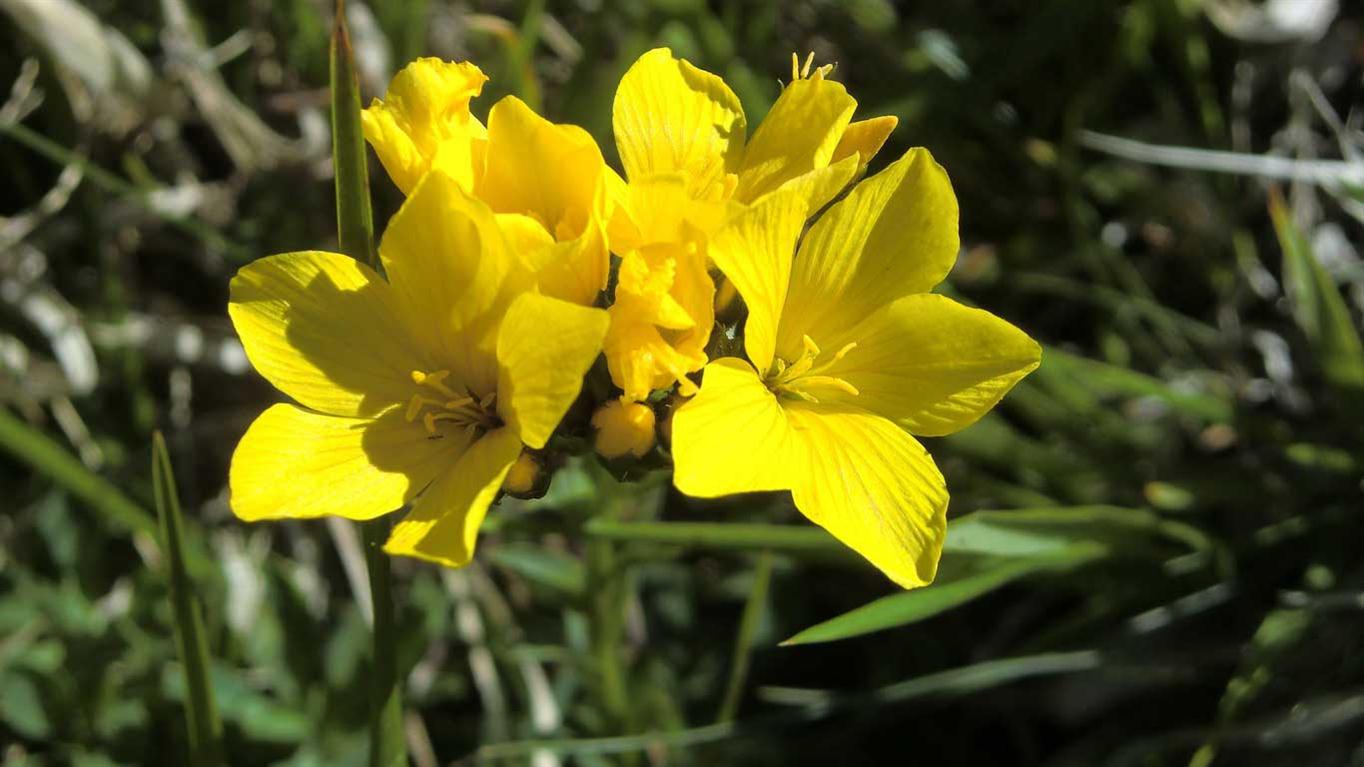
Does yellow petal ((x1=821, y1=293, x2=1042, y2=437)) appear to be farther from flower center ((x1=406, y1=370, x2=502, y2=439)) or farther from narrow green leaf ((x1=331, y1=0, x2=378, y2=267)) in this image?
narrow green leaf ((x1=331, y1=0, x2=378, y2=267))

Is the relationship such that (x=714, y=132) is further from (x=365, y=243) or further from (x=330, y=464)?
(x=330, y=464)

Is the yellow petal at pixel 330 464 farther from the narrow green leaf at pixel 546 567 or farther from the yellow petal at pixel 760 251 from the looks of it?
the narrow green leaf at pixel 546 567

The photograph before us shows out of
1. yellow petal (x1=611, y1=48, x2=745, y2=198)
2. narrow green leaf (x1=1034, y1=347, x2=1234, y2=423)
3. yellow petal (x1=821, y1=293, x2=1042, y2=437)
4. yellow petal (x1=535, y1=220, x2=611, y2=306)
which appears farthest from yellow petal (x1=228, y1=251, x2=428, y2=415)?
narrow green leaf (x1=1034, y1=347, x2=1234, y2=423)

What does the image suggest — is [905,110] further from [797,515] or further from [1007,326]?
[1007,326]

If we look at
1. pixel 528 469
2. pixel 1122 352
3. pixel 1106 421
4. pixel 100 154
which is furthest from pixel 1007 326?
pixel 100 154

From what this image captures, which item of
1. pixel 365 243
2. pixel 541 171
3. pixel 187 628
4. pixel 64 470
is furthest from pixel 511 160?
pixel 64 470

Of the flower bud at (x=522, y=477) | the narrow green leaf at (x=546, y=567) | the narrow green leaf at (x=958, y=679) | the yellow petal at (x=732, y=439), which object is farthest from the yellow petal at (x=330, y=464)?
the narrow green leaf at (x=958, y=679)
